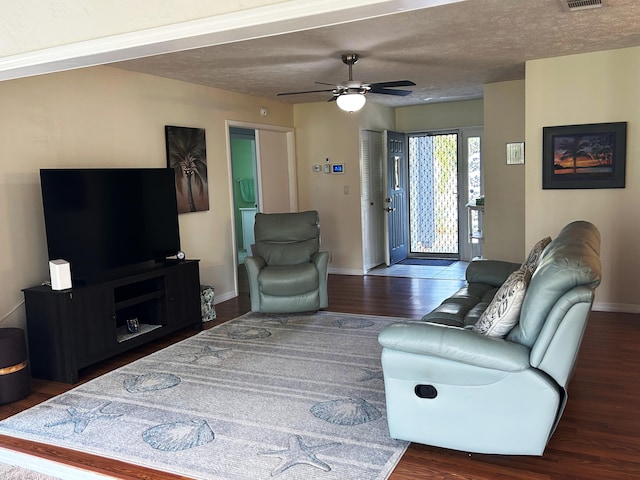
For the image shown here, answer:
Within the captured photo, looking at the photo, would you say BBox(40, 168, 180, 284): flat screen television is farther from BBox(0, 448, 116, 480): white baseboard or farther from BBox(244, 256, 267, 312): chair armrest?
BBox(0, 448, 116, 480): white baseboard

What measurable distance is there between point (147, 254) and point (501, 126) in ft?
14.0

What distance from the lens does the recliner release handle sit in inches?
104

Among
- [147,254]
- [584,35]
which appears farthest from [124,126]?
[584,35]

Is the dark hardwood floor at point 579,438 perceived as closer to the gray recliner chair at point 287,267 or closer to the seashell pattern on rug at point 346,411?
the seashell pattern on rug at point 346,411

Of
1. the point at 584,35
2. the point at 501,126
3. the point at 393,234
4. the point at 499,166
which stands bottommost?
the point at 393,234

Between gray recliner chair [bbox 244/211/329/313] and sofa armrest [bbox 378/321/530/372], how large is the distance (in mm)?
2758

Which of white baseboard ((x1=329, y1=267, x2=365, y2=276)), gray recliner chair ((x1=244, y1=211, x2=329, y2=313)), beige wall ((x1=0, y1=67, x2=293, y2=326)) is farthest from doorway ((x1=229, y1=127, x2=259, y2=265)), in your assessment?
gray recliner chair ((x1=244, y1=211, x2=329, y2=313))

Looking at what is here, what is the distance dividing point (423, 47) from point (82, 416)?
3.70 metres

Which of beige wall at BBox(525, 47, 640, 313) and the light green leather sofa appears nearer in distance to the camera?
the light green leather sofa

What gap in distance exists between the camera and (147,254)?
480cm

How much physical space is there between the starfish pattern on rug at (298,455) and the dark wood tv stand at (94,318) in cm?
186

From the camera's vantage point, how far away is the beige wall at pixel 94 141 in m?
4.01

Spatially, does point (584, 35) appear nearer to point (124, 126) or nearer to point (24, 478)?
point (124, 126)

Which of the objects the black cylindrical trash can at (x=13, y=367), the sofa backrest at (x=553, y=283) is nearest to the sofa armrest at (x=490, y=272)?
the sofa backrest at (x=553, y=283)
